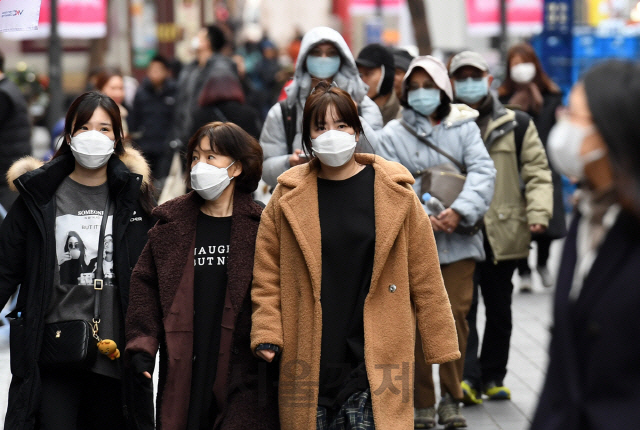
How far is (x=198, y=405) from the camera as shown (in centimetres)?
441

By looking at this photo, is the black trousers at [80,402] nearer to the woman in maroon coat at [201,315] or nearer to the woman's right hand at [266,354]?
the woman in maroon coat at [201,315]

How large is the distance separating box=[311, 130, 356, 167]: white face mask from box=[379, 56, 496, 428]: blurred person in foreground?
144 cm

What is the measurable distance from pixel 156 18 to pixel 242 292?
26039mm

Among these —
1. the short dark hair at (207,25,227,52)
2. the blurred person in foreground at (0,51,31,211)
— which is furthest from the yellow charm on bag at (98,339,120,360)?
the short dark hair at (207,25,227,52)

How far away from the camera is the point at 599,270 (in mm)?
2674

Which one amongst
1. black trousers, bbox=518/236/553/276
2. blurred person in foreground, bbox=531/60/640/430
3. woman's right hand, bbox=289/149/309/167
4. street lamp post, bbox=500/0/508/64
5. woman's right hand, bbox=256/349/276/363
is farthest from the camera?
street lamp post, bbox=500/0/508/64

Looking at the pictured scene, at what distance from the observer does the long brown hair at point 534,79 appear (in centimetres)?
863

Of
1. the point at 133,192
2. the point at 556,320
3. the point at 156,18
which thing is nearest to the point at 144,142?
the point at 133,192

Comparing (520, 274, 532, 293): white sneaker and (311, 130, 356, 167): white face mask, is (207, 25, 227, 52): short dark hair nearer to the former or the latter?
(520, 274, 532, 293): white sneaker

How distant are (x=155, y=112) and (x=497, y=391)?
21.9 ft

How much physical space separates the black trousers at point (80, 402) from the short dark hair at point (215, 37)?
660 cm

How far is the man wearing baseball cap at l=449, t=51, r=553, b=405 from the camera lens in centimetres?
665

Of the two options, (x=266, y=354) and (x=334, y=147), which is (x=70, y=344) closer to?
(x=266, y=354)

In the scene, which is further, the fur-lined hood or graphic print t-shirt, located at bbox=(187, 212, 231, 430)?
the fur-lined hood
